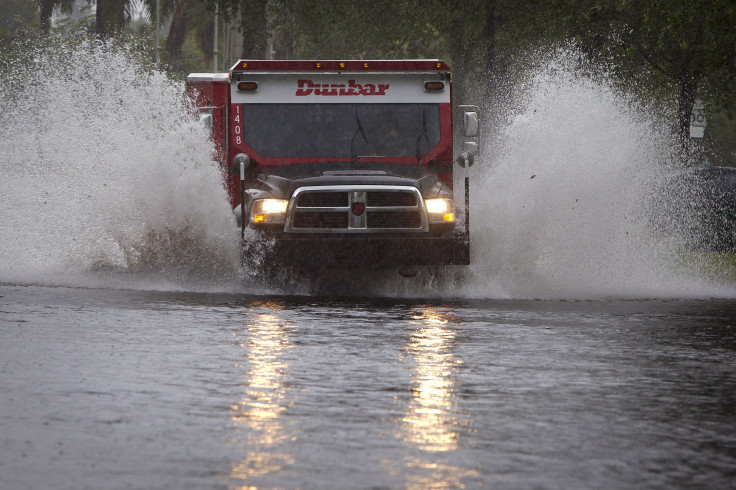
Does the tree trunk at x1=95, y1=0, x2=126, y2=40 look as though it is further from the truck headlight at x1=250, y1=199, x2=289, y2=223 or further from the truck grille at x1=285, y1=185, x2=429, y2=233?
the truck grille at x1=285, y1=185, x2=429, y2=233

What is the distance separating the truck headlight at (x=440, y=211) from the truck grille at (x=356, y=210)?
183mm

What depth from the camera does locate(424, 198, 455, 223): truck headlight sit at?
15.2 metres

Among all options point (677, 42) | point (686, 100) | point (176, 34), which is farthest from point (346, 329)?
point (176, 34)

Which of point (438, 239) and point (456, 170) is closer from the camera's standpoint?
point (438, 239)

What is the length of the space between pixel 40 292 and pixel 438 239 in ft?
12.6

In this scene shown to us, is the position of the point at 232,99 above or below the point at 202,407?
above

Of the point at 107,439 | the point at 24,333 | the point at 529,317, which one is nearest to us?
the point at 107,439

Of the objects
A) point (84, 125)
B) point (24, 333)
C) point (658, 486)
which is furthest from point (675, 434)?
point (84, 125)

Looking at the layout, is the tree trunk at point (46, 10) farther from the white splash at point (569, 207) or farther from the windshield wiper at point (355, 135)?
the windshield wiper at point (355, 135)

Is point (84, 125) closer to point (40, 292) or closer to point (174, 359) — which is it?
point (40, 292)

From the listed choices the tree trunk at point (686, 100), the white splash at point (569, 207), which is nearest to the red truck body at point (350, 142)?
the white splash at point (569, 207)

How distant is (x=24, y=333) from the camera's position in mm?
11273

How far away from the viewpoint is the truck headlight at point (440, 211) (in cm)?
1520

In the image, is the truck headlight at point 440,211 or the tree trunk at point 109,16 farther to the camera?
the tree trunk at point 109,16
